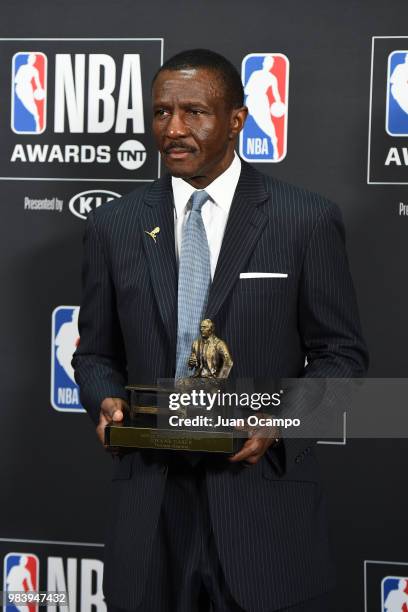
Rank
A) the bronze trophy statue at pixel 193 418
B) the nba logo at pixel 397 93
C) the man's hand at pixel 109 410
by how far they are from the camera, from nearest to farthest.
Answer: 1. the bronze trophy statue at pixel 193 418
2. the man's hand at pixel 109 410
3. the nba logo at pixel 397 93

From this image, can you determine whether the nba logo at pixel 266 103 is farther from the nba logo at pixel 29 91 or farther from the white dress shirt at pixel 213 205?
the white dress shirt at pixel 213 205

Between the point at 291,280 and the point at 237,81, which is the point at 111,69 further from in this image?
the point at 291,280

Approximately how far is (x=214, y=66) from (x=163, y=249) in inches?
15.3

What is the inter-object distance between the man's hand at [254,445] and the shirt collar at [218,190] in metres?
0.50

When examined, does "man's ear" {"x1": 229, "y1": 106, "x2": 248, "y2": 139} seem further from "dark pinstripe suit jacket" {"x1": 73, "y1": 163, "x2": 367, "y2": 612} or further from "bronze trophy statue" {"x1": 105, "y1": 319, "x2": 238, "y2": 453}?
"bronze trophy statue" {"x1": 105, "y1": 319, "x2": 238, "y2": 453}

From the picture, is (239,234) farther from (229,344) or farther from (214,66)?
(214,66)

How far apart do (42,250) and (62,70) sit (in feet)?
1.87

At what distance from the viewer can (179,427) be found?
5.34 feet

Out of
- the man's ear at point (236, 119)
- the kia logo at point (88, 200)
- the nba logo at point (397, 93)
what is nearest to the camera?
the man's ear at point (236, 119)

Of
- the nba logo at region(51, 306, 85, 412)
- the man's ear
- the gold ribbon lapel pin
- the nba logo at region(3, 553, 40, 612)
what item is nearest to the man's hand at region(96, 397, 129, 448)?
the gold ribbon lapel pin

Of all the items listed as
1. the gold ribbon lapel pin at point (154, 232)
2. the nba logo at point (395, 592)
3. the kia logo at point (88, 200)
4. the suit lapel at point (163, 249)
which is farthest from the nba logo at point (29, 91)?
the nba logo at point (395, 592)

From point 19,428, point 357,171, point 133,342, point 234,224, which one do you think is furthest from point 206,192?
point 19,428

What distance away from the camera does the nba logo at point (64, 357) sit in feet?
9.32

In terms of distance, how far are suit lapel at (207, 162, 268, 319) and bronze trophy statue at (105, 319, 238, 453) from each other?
130 millimetres
